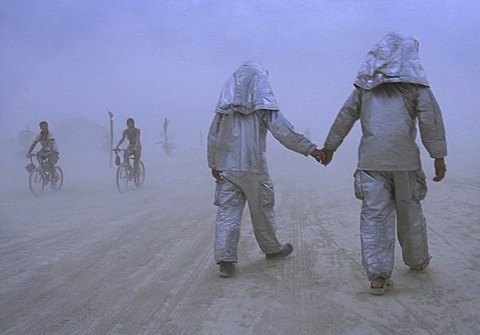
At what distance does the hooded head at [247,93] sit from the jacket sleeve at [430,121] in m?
1.22

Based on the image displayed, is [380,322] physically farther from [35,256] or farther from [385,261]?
[35,256]

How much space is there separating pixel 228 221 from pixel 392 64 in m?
1.91

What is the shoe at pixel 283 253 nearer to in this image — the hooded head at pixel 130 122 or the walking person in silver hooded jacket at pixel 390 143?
the walking person in silver hooded jacket at pixel 390 143

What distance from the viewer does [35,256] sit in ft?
15.5

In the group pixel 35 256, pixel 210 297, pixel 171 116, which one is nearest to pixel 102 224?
pixel 35 256

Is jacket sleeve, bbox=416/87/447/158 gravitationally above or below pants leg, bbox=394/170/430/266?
above

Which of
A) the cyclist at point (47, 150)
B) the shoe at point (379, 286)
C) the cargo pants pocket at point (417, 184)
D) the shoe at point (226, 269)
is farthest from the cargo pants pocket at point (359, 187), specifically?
the cyclist at point (47, 150)

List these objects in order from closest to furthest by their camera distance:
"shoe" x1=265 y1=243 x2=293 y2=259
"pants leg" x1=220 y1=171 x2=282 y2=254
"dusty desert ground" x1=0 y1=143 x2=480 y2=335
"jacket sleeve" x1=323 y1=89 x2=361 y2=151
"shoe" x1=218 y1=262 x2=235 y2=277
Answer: "dusty desert ground" x1=0 y1=143 x2=480 y2=335, "jacket sleeve" x1=323 y1=89 x2=361 y2=151, "shoe" x1=218 y1=262 x2=235 y2=277, "pants leg" x1=220 y1=171 x2=282 y2=254, "shoe" x1=265 y1=243 x2=293 y2=259

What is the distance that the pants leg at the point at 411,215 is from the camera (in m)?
3.51

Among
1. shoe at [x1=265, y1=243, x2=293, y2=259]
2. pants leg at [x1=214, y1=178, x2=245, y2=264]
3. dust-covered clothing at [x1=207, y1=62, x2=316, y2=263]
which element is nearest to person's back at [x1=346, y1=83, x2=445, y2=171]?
dust-covered clothing at [x1=207, y1=62, x2=316, y2=263]

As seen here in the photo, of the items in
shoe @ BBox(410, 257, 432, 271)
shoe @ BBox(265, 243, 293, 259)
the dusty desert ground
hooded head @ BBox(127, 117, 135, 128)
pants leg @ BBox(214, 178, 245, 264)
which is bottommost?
the dusty desert ground

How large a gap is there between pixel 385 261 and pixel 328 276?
0.61 metres

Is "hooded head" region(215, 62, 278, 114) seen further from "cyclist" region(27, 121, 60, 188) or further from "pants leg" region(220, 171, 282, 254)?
"cyclist" region(27, 121, 60, 188)

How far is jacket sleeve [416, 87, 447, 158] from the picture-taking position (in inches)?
135
